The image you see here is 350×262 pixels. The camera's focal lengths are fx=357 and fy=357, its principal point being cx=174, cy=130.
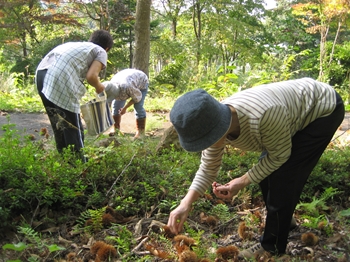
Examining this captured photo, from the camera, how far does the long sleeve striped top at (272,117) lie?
76.3 inches

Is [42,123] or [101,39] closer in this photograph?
[101,39]

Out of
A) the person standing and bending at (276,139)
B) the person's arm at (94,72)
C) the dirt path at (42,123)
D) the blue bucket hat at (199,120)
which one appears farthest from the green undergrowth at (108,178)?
the dirt path at (42,123)

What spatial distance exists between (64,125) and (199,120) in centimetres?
221

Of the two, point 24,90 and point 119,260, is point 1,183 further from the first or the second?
point 24,90

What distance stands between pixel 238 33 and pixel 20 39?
9495 millimetres

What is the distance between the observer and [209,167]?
222 centimetres

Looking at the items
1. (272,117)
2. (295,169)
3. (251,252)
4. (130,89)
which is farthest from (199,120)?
(130,89)

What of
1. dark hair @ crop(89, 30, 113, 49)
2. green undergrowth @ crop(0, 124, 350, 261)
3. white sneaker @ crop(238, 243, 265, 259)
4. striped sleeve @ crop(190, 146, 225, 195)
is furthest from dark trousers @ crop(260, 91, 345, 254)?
dark hair @ crop(89, 30, 113, 49)

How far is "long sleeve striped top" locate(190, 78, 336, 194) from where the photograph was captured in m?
1.94

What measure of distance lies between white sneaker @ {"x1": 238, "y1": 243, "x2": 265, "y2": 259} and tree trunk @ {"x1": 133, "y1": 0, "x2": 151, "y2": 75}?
20.1ft

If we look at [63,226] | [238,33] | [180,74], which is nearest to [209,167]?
[63,226]

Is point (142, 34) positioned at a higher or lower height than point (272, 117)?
higher

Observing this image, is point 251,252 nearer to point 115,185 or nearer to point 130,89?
point 115,185

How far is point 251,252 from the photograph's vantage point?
2.38 m
